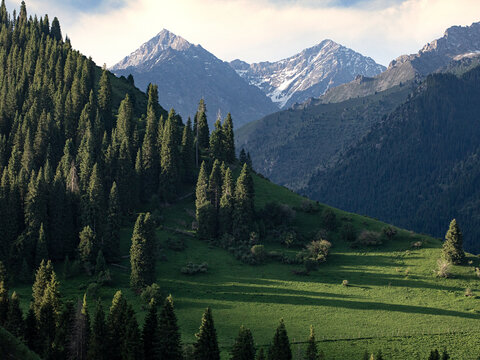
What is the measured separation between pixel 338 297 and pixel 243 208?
37.8 metres

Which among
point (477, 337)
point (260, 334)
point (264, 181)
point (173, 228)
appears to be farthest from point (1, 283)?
point (264, 181)

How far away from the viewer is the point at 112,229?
110m

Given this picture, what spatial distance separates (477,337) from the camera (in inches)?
3268

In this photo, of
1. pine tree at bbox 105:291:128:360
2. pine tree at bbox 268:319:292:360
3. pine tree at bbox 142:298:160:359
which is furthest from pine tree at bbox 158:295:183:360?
pine tree at bbox 268:319:292:360

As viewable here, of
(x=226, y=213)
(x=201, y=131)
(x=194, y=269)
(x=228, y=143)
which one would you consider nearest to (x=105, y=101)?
(x=201, y=131)

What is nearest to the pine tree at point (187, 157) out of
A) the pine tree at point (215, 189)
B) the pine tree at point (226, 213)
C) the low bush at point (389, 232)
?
the pine tree at point (215, 189)

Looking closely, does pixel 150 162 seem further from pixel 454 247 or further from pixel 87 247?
pixel 454 247

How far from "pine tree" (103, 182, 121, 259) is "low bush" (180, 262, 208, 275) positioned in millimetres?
16407

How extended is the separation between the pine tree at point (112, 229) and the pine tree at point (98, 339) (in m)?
42.5

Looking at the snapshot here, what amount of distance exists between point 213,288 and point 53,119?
85691 millimetres

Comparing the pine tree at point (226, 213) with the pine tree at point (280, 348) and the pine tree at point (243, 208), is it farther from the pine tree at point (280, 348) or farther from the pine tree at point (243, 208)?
the pine tree at point (280, 348)

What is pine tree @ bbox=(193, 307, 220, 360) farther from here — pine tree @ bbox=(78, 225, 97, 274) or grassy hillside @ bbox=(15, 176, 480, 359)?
pine tree @ bbox=(78, 225, 97, 274)

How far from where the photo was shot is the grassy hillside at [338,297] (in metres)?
81.3

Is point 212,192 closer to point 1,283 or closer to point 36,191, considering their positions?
point 36,191
